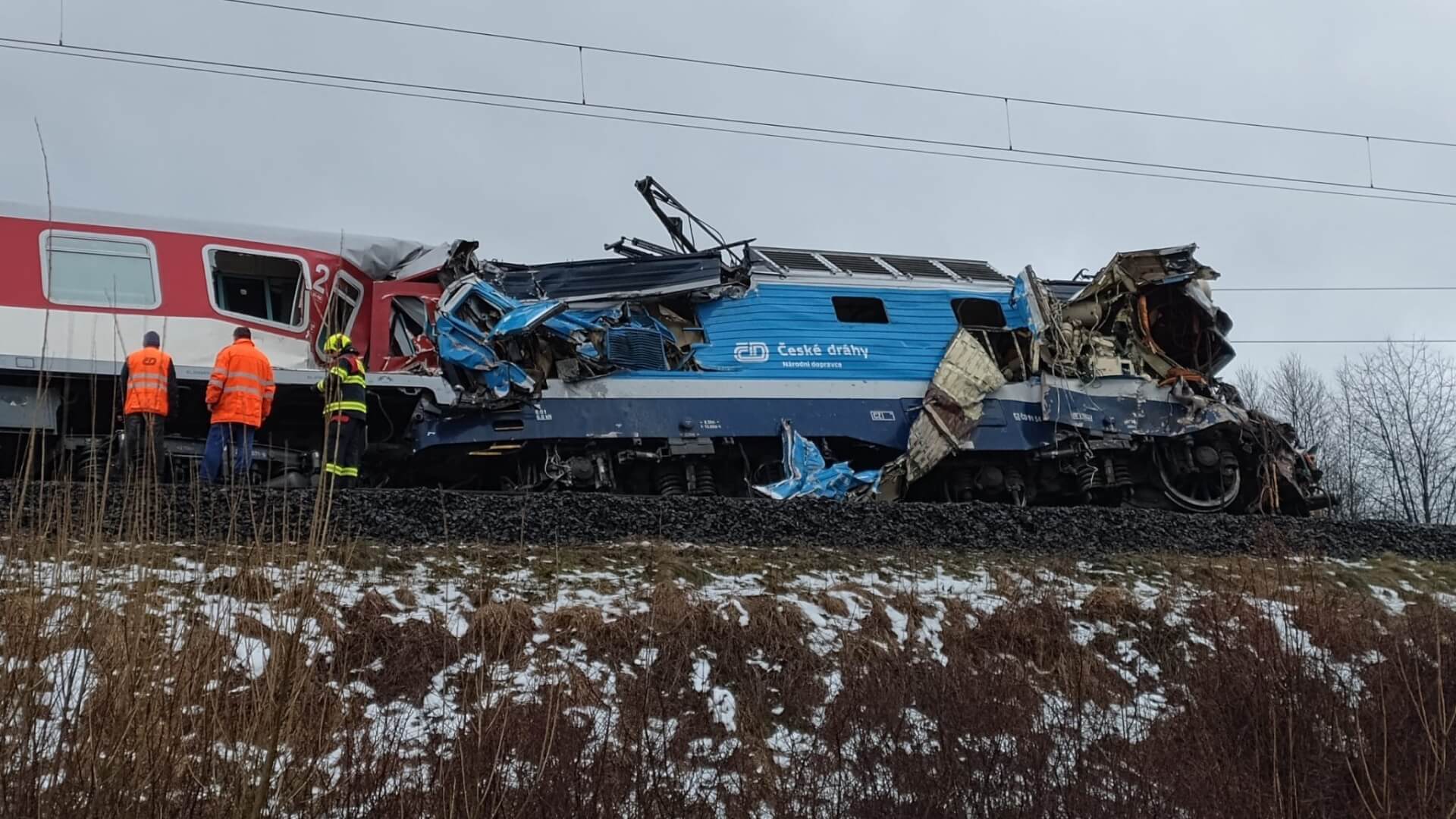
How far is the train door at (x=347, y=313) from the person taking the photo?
11203mm

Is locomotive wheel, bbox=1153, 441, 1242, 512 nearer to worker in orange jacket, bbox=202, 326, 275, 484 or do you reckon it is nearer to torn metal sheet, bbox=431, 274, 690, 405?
torn metal sheet, bbox=431, 274, 690, 405

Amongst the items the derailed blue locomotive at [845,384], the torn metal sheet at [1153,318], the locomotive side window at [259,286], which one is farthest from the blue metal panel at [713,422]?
the locomotive side window at [259,286]

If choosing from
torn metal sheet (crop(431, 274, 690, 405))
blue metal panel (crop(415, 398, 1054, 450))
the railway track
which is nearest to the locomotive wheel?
the railway track

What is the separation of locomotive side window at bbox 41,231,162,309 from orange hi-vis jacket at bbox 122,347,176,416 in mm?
1406

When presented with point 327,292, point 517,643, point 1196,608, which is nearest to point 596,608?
point 517,643

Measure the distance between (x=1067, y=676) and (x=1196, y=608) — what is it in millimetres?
1825

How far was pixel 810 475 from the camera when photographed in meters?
11.2

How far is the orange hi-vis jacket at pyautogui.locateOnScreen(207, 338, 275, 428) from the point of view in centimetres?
920

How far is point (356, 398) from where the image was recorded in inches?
386

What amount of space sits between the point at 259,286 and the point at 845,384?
5682 millimetres

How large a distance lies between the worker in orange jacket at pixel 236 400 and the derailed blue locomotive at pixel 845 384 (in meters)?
1.64

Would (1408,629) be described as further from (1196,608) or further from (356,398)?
(356,398)

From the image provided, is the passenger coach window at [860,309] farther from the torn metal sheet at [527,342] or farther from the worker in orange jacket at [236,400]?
the worker in orange jacket at [236,400]

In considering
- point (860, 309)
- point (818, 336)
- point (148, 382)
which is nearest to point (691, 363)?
point (818, 336)
